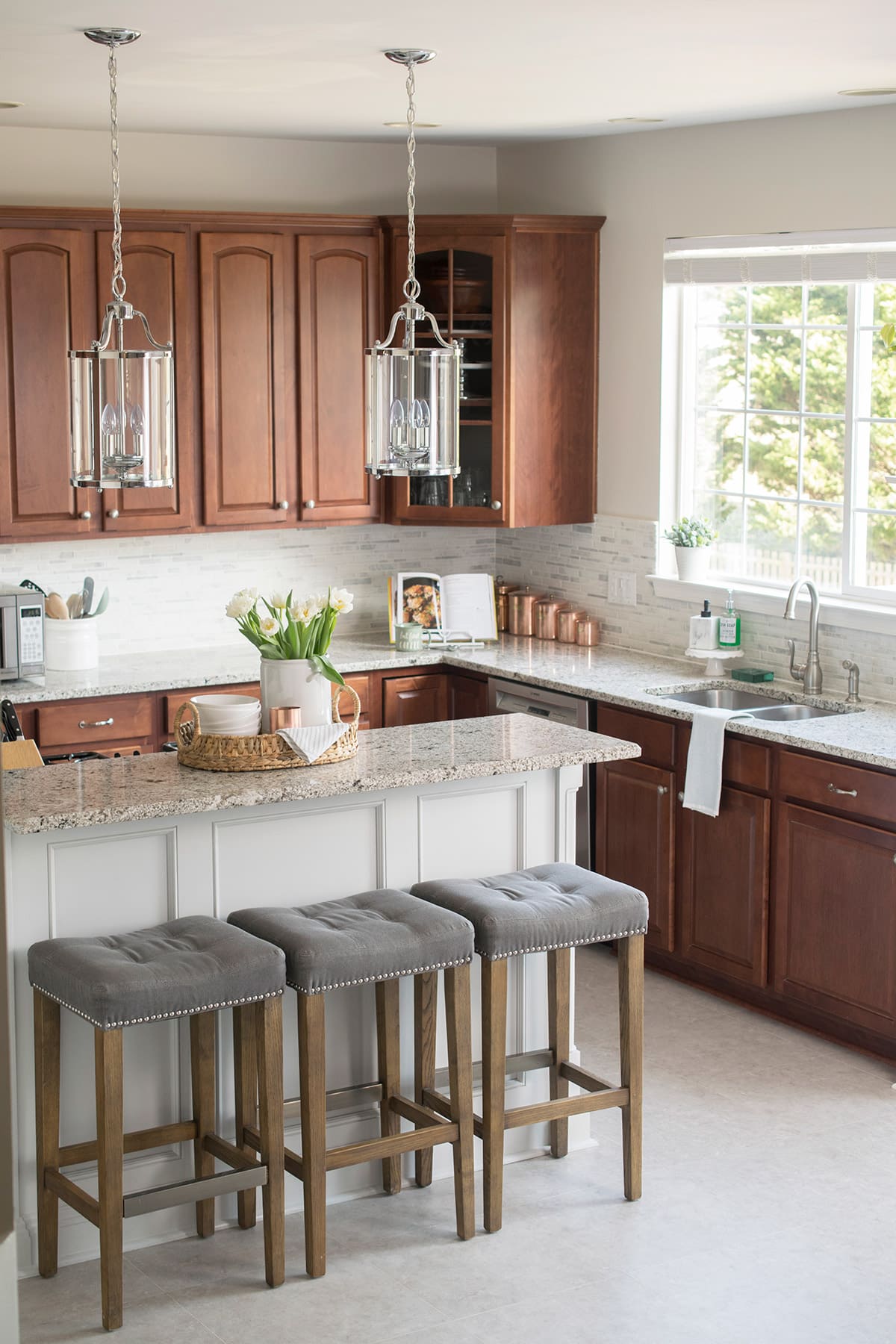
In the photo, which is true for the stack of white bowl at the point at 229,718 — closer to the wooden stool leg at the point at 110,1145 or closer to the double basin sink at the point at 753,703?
the wooden stool leg at the point at 110,1145

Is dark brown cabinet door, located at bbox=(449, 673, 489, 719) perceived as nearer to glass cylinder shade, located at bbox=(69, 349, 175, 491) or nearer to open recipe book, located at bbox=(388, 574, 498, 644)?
open recipe book, located at bbox=(388, 574, 498, 644)

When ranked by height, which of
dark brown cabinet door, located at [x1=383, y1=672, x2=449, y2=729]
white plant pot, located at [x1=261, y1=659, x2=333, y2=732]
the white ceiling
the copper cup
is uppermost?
the white ceiling

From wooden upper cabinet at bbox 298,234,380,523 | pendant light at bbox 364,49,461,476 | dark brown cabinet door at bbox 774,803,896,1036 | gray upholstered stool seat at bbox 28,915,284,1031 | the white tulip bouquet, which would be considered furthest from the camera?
wooden upper cabinet at bbox 298,234,380,523

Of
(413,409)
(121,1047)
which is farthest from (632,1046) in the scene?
(413,409)

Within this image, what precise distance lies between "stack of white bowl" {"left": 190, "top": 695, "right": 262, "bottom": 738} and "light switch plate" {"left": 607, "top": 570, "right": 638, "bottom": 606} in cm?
274

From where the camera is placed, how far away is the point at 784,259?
217 inches

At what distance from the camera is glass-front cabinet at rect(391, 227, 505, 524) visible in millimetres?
6059

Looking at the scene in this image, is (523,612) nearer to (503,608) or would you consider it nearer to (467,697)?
(503,608)

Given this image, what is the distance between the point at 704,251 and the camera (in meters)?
5.80

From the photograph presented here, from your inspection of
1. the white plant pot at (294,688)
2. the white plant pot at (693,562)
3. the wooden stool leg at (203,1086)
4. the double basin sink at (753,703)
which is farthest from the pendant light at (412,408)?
the white plant pot at (693,562)

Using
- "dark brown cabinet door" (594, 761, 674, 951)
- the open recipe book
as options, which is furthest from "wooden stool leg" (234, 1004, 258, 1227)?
the open recipe book

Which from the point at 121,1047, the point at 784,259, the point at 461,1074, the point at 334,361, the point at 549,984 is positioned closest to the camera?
the point at 121,1047

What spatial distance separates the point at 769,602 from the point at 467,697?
1.25 m

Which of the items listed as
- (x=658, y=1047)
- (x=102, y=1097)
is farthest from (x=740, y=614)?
(x=102, y=1097)
